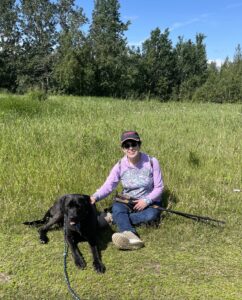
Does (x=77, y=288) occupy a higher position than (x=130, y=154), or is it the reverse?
(x=130, y=154)

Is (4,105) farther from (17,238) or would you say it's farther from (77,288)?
(77,288)

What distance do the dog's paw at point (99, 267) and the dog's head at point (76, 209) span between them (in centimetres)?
48

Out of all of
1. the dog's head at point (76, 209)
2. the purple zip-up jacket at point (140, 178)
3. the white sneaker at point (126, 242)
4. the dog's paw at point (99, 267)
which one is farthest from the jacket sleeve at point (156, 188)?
the dog's paw at point (99, 267)

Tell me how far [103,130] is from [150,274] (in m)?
5.56

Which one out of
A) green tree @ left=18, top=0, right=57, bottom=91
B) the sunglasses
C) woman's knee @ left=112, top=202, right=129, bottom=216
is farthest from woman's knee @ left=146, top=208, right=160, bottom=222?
green tree @ left=18, top=0, right=57, bottom=91

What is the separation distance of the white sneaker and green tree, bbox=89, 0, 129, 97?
33856mm

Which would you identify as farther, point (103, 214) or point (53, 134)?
point (53, 134)

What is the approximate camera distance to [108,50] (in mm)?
41062

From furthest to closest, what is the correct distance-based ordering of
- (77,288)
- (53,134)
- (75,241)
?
(53,134) → (75,241) → (77,288)

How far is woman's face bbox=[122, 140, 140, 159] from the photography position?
14.9 feet

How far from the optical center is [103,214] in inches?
183

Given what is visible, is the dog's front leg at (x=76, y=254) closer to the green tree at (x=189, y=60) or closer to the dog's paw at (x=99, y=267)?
the dog's paw at (x=99, y=267)

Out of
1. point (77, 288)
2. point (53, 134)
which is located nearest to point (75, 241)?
point (77, 288)

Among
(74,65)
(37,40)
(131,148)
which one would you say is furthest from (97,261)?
(37,40)
